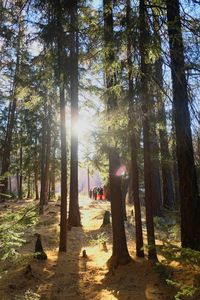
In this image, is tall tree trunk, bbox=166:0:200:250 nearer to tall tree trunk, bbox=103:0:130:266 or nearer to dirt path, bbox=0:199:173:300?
dirt path, bbox=0:199:173:300

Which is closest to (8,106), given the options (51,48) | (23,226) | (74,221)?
(74,221)

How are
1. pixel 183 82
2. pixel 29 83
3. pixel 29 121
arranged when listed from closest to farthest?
pixel 183 82 < pixel 29 83 < pixel 29 121

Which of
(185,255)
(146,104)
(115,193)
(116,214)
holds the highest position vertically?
(146,104)

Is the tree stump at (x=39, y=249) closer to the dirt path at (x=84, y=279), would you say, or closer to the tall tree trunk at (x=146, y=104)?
the dirt path at (x=84, y=279)

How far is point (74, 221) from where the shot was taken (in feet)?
49.2

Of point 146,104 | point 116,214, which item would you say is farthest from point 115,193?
point 146,104

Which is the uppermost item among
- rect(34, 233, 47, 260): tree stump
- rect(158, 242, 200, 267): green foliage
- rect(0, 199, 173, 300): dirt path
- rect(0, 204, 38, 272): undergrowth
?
rect(0, 204, 38, 272): undergrowth

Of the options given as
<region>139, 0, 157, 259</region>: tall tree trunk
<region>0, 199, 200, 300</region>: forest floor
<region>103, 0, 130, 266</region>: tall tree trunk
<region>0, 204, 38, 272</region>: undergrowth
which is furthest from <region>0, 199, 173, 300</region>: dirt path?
<region>0, 204, 38, 272</region>: undergrowth

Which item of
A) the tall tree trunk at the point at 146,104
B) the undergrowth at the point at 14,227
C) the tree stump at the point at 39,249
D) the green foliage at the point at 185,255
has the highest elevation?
the tall tree trunk at the point at 146,104

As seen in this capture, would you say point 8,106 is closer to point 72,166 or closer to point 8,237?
point 72,166

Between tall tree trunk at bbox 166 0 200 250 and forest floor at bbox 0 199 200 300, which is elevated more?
tall tree trunk at bbox 166 0 200 250

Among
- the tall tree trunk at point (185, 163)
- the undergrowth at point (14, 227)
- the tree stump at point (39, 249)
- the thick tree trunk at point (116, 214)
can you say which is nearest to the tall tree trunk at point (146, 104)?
the tall tree trunk at point (185, 163)

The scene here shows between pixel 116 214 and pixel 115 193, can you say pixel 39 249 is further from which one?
pixel 115 193

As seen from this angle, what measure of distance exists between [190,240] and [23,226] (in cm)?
455
